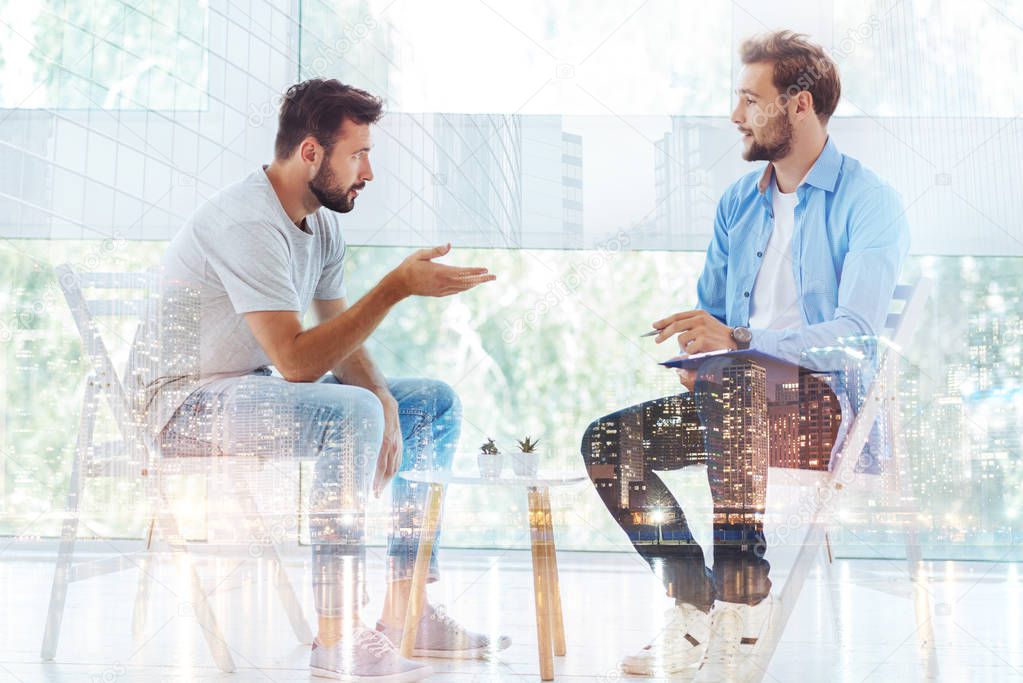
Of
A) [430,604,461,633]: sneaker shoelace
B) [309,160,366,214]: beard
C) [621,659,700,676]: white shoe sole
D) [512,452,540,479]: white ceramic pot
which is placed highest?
[309,160,366,214]: beard

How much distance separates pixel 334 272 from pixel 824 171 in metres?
0.88

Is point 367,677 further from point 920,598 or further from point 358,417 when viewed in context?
point 920,598

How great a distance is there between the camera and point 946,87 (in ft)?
5.56

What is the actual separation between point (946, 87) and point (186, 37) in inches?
56.4

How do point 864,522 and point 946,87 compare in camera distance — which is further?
point 946,87

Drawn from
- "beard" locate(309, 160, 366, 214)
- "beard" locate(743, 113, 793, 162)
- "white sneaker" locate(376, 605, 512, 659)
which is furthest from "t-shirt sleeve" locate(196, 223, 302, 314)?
"beard" locate(743, 113, 793, 162)

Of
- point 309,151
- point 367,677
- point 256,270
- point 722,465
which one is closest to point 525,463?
point 722,465

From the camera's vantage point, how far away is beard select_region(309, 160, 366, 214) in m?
1.63

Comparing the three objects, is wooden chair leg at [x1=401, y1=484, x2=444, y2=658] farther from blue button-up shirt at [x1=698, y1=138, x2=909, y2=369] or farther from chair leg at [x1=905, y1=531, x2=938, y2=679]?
chair leg at [x1=905, y1=531, x2=938, y2=679]

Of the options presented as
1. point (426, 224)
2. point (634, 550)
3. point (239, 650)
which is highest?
point (426, 224)

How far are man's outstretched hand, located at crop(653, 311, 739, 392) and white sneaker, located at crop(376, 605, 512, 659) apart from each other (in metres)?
0.56

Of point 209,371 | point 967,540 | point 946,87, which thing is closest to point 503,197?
point 209,371

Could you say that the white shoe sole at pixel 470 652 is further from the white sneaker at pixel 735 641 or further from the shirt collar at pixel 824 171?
the shirt collar at pixel 824 171

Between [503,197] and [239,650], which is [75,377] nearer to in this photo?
[239,650]
